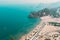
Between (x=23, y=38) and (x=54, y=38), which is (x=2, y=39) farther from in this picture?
(x=54, y=38)

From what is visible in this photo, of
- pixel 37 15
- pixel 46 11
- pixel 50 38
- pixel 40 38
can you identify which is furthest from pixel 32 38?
pixel 46 11

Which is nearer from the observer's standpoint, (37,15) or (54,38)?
(54,38)

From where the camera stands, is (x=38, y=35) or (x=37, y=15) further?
(x=37, y=15)

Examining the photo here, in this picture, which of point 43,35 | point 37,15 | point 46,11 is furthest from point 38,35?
point 46,11

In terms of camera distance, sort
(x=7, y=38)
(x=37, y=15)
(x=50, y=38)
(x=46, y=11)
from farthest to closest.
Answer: (x=46, y=11), (x=37, y=15), (x=7, y=38), (x=50, y=38)

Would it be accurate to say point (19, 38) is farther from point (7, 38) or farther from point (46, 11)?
point (46, 11)

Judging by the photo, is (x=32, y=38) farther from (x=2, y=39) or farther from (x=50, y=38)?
(x=2, y=39)

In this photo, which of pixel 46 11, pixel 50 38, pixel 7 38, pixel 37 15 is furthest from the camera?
pixel 46 11

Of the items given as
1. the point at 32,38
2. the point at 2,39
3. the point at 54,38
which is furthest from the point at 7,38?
the point at 54,38
